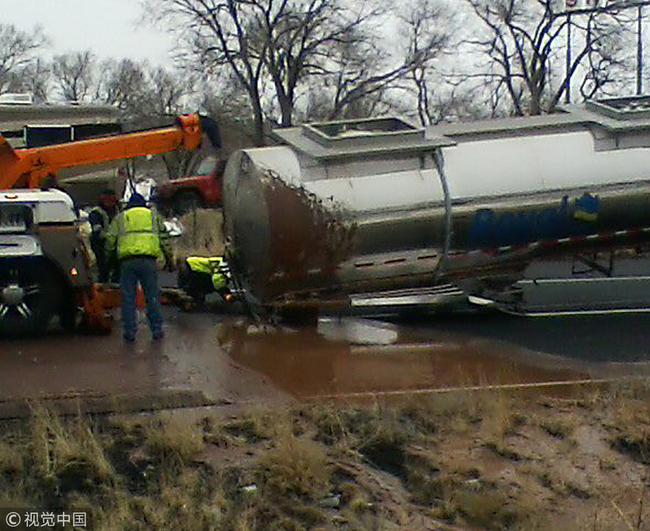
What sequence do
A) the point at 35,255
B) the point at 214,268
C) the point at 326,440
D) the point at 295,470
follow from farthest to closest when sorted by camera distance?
the point at 214,268 < the point at 35,255 < the point at 326,440 < the point at 295,470

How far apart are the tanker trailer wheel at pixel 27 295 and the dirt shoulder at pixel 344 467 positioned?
3.45m

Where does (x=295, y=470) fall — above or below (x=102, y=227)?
below

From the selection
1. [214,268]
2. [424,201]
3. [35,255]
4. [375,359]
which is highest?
[424,201]

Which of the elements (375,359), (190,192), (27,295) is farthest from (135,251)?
(190,192)

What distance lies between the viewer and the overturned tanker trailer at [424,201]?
11047 millimetres

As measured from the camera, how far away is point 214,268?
42.8 feet

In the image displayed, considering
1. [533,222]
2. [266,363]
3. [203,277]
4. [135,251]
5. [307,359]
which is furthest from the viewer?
[203,277]

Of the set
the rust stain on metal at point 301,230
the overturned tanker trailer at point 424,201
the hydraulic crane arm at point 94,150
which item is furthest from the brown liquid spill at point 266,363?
the hydraulic crane arm at point 94,150

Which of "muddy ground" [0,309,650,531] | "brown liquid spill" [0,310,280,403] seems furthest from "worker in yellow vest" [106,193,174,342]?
"muddy ground" [0,309,650,531]

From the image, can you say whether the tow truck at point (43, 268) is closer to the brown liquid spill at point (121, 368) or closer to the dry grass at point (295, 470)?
the brown liquid spill at point (121, 368)

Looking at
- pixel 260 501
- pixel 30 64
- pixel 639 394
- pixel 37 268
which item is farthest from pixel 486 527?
pixel 30 64

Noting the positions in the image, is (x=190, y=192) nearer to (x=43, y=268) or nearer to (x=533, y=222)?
(x=43, y=268)

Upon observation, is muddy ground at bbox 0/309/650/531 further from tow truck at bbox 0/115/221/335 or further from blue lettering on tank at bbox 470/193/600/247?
blue lettering on tank at bbox 470/193/600/247

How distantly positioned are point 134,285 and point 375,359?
2556 millimetres
